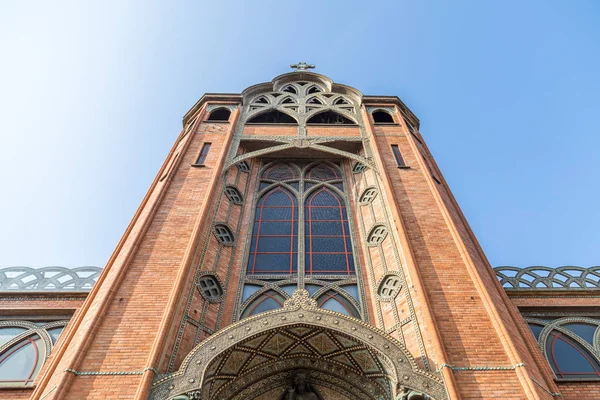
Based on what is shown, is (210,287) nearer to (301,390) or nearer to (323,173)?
(301,390)

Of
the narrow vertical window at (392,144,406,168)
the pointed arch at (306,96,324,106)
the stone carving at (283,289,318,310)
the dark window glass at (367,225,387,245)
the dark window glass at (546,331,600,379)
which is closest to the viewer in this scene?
the stone carving at (283,289,318,310)

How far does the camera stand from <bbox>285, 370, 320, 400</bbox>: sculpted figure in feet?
27.3

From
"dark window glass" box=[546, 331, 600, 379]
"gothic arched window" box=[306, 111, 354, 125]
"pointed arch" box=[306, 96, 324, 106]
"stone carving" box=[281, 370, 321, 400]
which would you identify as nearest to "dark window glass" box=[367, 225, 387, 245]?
"stone carving" box=[281, 370, 321, 400]

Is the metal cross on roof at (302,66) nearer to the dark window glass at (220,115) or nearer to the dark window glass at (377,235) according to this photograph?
the dark window glass at (220,115)

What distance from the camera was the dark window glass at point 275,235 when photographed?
11.1 meters

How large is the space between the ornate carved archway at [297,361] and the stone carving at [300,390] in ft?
0.39

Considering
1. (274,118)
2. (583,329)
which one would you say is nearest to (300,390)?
(583,329)

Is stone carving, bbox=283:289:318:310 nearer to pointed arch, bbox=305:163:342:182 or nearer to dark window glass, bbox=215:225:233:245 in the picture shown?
dark window glass, bbox=215:225:233:245

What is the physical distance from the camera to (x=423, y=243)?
32.9 ft

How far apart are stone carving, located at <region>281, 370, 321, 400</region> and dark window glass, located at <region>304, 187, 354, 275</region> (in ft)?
9.29

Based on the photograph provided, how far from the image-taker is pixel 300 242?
458 inches

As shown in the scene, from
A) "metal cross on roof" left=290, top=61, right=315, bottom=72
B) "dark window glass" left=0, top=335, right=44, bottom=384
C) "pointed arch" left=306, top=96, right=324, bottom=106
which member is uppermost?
"metal cross on roof" left=290, top=61, right=315, bottom=72

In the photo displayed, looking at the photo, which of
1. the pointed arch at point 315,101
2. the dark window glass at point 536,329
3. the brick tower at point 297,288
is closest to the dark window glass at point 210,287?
the brick tower at point 297,288

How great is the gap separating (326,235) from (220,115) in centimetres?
695
